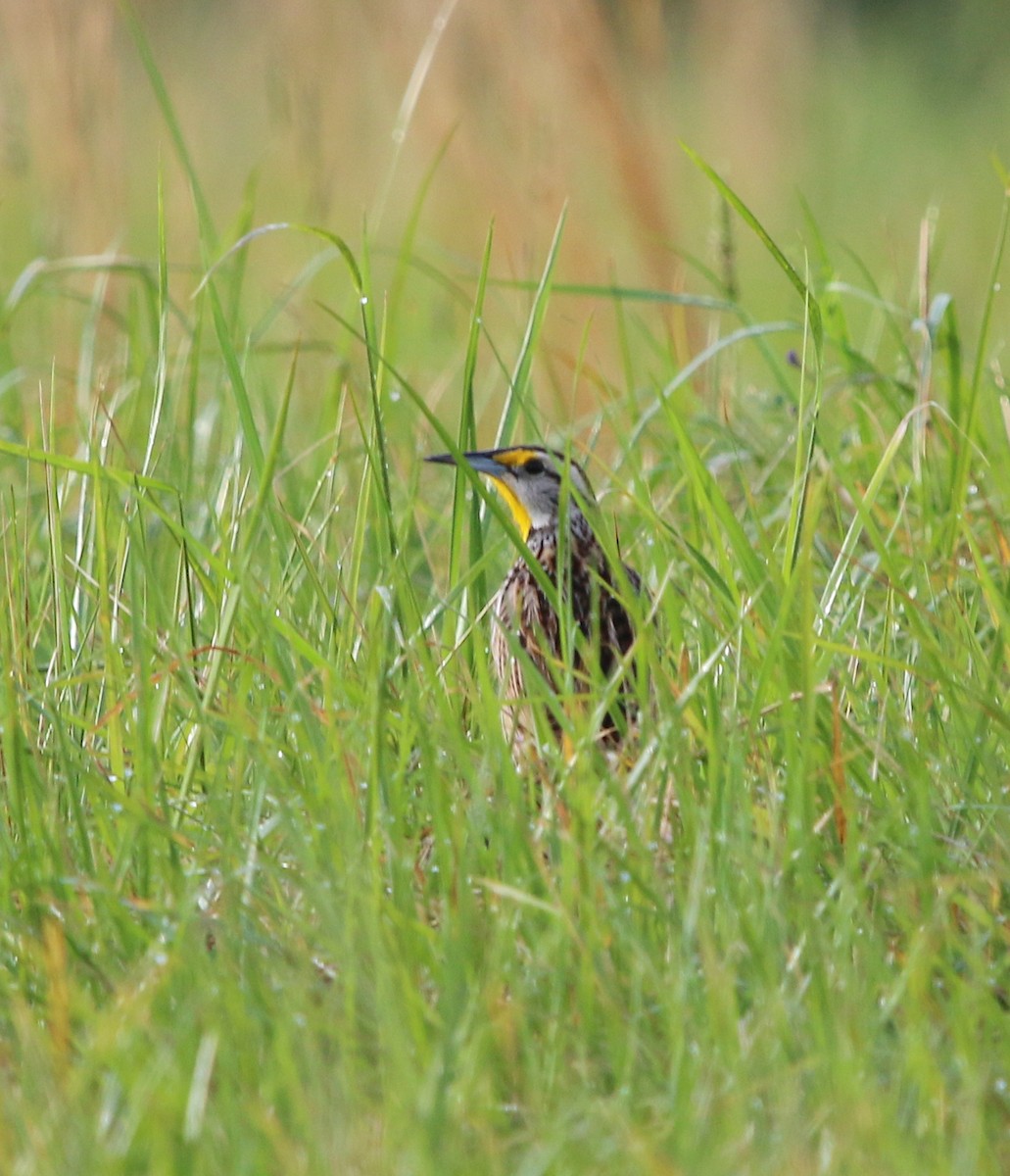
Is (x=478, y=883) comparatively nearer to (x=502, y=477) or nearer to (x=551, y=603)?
(x=551, y=603)

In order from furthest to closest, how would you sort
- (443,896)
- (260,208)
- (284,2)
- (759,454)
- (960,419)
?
(260,208) → (284,2) → (759,454) → (960,419) → (443,896)

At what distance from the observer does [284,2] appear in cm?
549

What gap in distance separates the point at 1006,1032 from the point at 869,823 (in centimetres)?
39

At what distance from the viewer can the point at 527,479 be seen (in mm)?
3053

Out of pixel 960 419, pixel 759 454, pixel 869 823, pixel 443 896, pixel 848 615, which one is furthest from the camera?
pixel 759 454

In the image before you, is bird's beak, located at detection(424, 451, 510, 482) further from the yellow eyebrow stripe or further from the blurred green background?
the blurred green background

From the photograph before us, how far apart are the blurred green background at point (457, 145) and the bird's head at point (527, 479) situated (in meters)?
0.26

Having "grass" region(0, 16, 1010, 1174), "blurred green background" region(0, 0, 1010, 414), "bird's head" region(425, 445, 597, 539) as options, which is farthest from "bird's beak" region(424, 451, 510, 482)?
"grass" region(0, 16, 1010, 1174)

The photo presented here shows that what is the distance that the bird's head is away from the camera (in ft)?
9.50

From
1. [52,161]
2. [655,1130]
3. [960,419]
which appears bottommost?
[655,1130]

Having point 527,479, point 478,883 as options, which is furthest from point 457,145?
point 478,883

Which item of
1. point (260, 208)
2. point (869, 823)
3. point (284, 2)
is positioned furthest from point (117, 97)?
point (260, 208)

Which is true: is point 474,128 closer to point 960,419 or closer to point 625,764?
point 960,419

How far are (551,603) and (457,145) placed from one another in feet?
7.81
